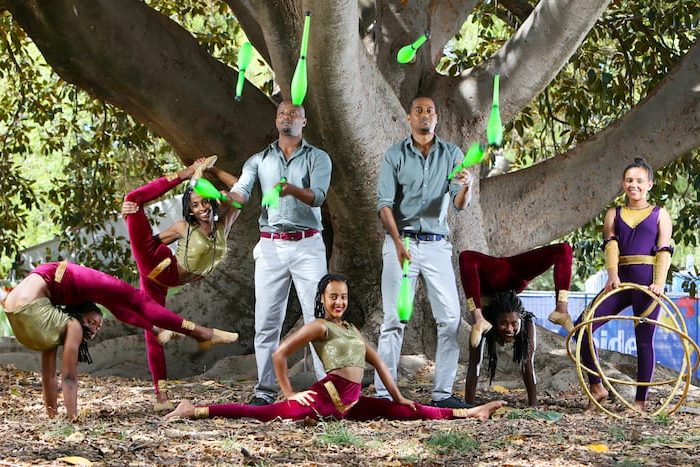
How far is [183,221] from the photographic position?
22.2 ft

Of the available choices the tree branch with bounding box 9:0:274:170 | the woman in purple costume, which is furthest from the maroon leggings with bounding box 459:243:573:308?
the tree branch with bounding box 9:0:274:170

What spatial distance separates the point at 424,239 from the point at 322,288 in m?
0.85

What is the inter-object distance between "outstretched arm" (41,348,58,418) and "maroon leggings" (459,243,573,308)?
8.39ft

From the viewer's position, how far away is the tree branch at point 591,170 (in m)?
9.12

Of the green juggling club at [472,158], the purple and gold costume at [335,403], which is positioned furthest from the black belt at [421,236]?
the purple and gold costume at [335,403]

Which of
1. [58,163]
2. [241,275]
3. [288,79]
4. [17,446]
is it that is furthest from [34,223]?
[17,446]

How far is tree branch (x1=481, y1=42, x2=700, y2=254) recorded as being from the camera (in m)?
9.12

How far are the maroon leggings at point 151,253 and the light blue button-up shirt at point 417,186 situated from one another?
131cm

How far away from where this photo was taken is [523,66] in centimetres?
874

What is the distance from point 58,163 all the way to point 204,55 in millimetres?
14606

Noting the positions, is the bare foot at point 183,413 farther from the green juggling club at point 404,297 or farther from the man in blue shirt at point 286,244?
the green juggling club at point 404,297

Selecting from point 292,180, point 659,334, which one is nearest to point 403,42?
point 292,180

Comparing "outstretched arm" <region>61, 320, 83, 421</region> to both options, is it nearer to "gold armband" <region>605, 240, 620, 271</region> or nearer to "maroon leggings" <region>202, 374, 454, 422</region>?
"maroon leggings" <region>202, 374, 454, 422</region>

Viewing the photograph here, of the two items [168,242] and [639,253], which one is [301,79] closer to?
[168,242]
